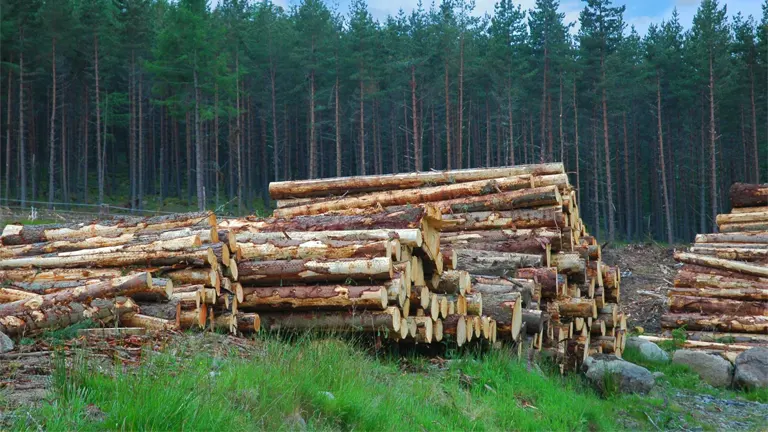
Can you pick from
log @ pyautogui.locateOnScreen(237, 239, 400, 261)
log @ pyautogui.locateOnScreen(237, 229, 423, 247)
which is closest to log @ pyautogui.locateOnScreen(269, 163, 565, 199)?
Result: log @ pyautogui.locateOnScreen(237, 229, 423, 247)

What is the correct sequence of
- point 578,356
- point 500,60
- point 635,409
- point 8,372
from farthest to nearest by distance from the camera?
point 500,60
point 578,356
point 635,409
point 8,372

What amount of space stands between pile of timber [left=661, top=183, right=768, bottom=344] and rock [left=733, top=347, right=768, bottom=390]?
2561 millimetres

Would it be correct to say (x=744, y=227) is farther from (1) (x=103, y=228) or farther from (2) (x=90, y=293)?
(2) (x=90, y=293)

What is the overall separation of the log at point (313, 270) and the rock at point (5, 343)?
8.51ft

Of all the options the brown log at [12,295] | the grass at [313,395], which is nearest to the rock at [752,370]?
the grass at [313,395]

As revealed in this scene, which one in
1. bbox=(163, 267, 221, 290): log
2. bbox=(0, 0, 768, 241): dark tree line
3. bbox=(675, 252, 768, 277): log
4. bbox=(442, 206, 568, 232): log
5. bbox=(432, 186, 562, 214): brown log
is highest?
bbox=(0, 0, 768, 241): dark tree line

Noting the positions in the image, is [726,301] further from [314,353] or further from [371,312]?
[314,353]

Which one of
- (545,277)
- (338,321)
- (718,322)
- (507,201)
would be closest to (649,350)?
(718,322)

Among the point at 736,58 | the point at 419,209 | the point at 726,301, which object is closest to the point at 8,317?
the point at 419,209

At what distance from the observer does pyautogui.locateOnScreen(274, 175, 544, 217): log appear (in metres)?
12.2

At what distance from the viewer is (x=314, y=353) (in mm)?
6020

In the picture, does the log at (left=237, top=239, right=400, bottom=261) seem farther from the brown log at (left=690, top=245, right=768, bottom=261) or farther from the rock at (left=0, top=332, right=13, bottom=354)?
the brown log at (left=690, top=245, right=768, bottom=261)

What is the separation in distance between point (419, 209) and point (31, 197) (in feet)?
142

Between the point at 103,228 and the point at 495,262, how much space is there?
5.47 m
